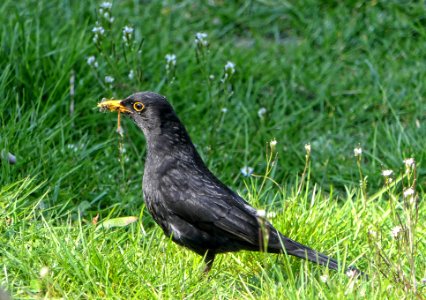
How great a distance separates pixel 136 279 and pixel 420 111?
138 inches

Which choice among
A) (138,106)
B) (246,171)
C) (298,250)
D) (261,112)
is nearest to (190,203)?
(298,250)

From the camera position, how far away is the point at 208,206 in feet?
16.4

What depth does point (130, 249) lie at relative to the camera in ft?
16.3

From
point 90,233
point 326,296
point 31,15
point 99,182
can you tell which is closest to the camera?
point 326,296

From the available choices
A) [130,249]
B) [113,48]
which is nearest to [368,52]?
[113,48]

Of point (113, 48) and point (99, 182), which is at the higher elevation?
point (113, 48)

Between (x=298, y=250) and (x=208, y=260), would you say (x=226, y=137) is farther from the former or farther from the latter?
(x=298, y=250)

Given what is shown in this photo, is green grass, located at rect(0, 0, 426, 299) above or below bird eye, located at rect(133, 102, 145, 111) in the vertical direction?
below

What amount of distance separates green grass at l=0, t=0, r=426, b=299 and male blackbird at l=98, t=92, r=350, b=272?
0.14 meters

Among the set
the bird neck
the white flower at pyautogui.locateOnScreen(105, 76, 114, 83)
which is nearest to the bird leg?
the bird neck

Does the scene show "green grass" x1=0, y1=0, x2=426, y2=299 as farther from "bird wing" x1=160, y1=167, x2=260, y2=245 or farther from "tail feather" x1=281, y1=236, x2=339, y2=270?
Result: "bird wing" x1=160, y1=167, x2=260, y2=245

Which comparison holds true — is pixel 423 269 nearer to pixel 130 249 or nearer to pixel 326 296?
pixel 326 296

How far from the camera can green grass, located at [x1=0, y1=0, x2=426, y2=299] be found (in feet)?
15.3

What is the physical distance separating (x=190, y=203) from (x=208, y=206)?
100 millimetres
